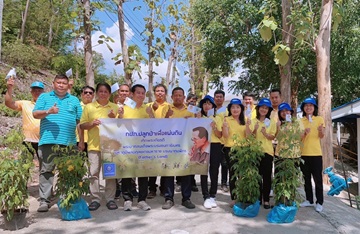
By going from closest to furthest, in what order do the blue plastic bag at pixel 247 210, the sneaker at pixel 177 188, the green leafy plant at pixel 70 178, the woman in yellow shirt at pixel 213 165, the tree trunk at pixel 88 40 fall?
1. the green leafy plant at pixel 70 178
2. the blue plastic bag at pixel 247 210
3. the woman in yellow shirt at pixel 213 165
4. the tree trunk at pixel 88 40
5. the sneaker at pixel 177 188

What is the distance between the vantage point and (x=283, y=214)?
3934 mm

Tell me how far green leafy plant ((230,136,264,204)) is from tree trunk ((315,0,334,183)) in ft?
12.4

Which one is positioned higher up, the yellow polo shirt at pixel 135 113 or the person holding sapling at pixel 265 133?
the yellow polo shirt at pixel 135 113

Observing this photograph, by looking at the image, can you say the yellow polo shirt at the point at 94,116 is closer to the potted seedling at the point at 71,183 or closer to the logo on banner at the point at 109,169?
the logo on banner at the point at 109,169

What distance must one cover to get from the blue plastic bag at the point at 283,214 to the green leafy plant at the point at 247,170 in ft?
0.93

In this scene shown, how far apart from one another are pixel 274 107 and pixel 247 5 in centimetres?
712

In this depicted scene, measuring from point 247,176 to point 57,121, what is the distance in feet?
8.24

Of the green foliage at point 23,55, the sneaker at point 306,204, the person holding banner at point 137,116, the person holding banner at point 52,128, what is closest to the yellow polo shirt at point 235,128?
the person holding banner at point 137,116

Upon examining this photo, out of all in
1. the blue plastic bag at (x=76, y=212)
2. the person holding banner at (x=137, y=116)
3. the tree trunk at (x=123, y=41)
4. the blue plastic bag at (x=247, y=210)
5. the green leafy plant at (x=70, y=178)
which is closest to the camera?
the green leafy plant at (x=70, y=178)

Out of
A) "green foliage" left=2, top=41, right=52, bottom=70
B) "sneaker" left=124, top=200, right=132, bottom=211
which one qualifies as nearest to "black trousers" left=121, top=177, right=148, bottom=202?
"sneaker" left=124, top=200, right=132, bottom=211

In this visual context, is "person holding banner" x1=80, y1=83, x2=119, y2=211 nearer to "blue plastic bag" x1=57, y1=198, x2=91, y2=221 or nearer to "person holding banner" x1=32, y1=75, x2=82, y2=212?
"person holding banner" x1=32, y1=75, x2=82, y2=212

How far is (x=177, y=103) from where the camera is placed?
4.81 m

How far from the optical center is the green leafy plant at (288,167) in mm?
3889

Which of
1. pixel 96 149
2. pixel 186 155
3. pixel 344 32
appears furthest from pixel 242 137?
pixel 344 32
